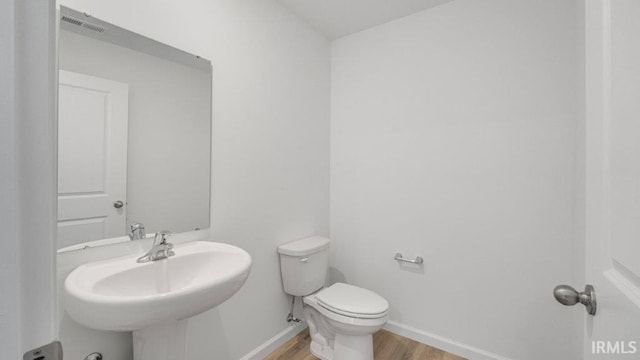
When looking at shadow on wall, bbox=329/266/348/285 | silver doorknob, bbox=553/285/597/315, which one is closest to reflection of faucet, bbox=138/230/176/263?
silver doorknob, bbox=553/285/597/315

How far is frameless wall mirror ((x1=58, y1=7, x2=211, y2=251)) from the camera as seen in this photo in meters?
1.00

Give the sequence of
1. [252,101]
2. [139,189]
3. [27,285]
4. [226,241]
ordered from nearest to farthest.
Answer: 1. [27,285]
2. [139,189]
3. [226,241]
4. [252,101]

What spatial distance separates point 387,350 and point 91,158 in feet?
6.41

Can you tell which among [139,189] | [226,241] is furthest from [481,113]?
[139,189]

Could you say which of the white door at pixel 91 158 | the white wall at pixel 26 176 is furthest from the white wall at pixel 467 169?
the white wall at pixel 26 176

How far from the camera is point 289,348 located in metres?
1.82

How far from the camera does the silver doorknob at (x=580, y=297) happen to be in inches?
23.6

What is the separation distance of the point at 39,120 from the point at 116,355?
1.21m

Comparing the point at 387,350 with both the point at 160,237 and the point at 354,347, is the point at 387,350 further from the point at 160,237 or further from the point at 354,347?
the point at 160,237

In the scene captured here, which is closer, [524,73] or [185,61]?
[185,61]

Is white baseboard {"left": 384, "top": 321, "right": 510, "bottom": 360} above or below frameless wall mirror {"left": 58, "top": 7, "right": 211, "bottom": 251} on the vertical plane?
below

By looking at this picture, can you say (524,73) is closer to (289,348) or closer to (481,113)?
(481,113)

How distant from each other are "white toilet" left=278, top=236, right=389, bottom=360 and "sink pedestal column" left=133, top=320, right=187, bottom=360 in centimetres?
79

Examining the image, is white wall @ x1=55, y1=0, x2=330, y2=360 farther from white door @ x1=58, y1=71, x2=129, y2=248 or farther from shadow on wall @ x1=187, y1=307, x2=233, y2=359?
white door @ x1=58, y1=71, x2=129, y2=248
